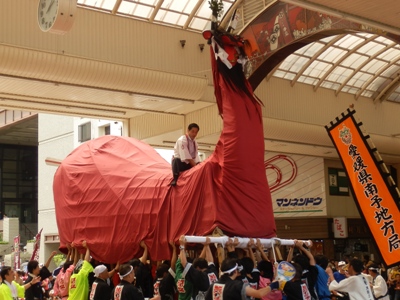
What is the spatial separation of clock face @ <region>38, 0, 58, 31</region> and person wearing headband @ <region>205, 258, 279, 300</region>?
4.76m

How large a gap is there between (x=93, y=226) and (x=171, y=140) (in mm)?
10901

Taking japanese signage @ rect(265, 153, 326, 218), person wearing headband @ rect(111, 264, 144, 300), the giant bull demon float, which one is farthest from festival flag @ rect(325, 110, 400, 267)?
japanese signage @ rect(265, 153, 326, 218)

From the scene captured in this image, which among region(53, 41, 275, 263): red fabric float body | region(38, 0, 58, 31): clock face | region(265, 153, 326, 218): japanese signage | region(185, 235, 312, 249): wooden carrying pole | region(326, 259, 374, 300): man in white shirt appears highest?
region(38, 0, 58, 31): clock face

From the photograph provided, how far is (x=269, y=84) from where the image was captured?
21.2 meters

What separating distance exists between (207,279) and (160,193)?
8.81 feet

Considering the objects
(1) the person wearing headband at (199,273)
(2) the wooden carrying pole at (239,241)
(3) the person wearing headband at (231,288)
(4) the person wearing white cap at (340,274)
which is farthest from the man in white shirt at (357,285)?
(4) the person wearing white cap at (340,274)

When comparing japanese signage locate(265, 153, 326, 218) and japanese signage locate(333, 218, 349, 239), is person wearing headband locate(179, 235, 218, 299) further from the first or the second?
japanese signage locate(333, 218, 349, 239)

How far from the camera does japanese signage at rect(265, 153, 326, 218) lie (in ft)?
85.7

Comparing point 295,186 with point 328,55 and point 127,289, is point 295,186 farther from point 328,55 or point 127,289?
point 127,289

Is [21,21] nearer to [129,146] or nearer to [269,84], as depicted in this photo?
[129,146]

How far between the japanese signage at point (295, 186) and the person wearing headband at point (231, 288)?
18546 mm

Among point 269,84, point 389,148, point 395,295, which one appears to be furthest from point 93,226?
point 389,148

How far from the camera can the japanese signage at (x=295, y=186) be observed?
26109 millimetres

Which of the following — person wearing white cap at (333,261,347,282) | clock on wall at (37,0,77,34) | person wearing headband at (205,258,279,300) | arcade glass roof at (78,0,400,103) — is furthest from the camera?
arcade glass roof at (78,0,400,103)
